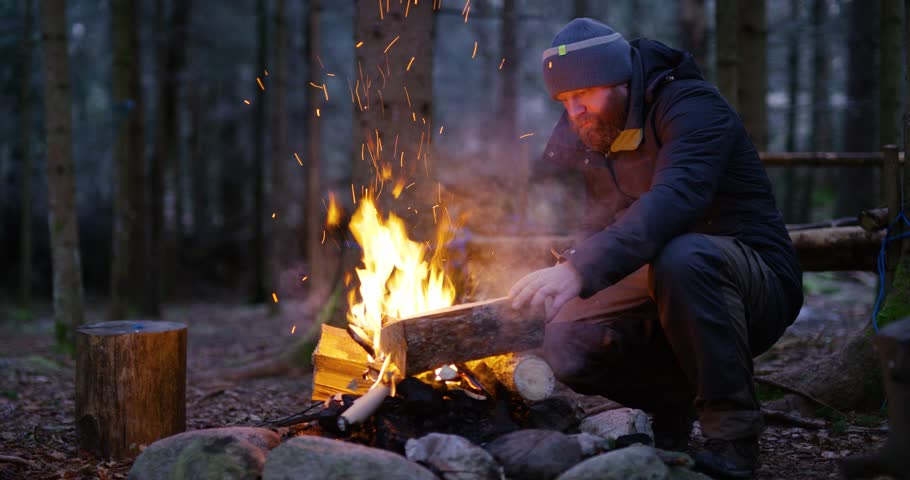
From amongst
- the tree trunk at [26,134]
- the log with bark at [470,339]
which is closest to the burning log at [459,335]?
the log with bark at [470,339]

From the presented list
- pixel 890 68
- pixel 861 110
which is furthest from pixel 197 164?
pixel 890 68

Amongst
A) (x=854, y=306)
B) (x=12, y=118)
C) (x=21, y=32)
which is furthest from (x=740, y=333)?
(x=12, y=118)

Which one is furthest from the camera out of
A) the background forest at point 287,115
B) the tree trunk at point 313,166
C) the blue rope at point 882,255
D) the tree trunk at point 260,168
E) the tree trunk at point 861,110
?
the tree trunk at point 260,168

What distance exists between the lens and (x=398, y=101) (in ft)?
18.2

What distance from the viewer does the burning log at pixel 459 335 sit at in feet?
11.1

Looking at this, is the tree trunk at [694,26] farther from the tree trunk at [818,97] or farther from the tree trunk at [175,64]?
the tree trunk at [175,64]

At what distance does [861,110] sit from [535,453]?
11782 mm

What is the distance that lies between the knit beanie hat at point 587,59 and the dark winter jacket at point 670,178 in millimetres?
108

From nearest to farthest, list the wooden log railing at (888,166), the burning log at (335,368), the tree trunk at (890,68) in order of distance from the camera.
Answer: the burning log at (335,368), the wooden log railing at (888,166), the tree trunk at (890,68)

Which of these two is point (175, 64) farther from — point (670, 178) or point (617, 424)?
point (670, 178)

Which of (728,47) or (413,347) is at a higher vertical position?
(728,47)

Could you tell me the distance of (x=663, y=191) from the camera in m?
3.14

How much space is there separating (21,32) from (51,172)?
969 centimetres

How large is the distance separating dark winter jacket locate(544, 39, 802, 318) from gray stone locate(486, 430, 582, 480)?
0.63m
